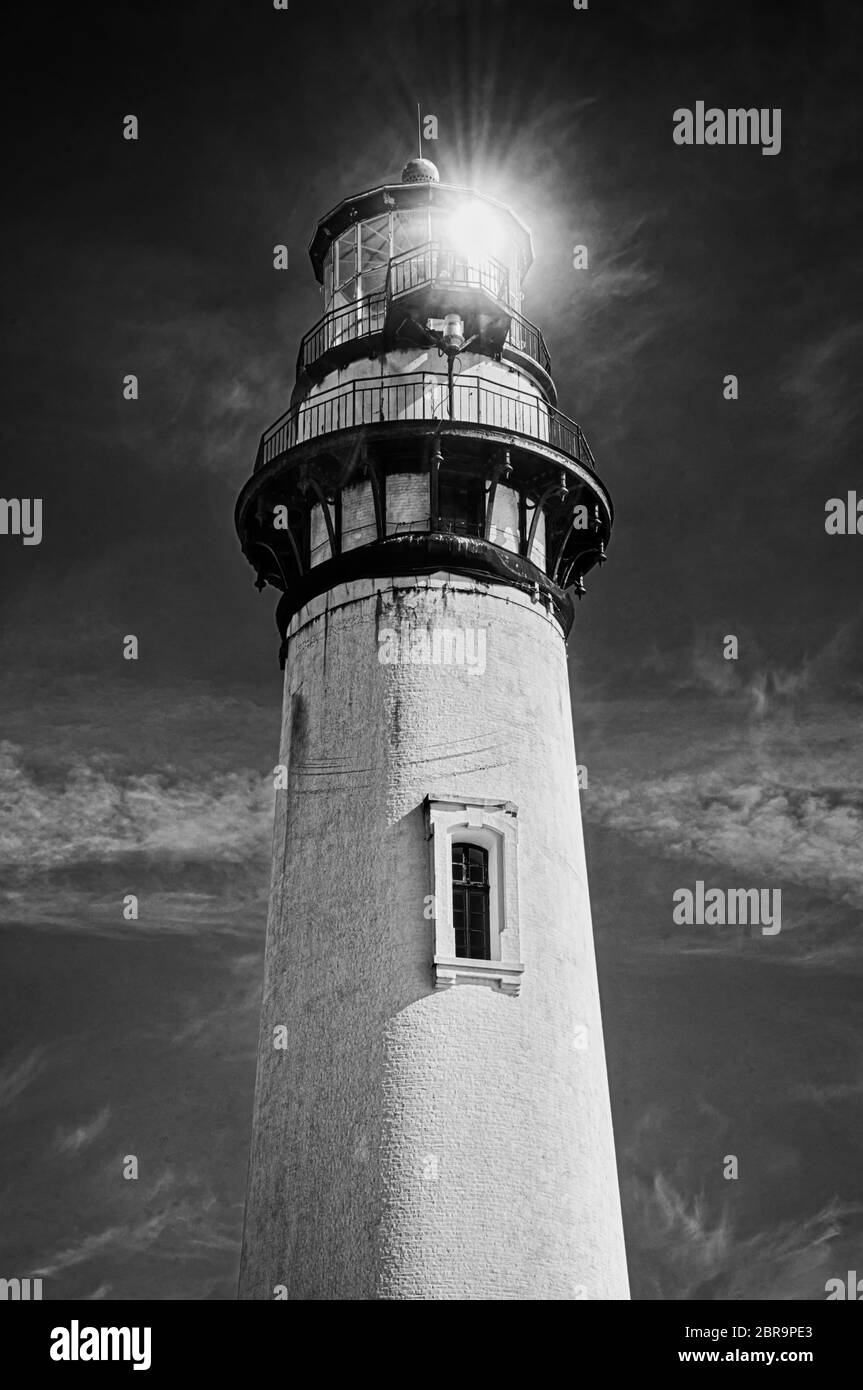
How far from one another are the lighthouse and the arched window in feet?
0.19

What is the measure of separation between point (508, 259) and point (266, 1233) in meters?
19.6

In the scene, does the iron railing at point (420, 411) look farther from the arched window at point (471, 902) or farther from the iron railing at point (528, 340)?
the arched window at point (471, 902)

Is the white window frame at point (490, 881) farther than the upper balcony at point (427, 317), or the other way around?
the upper balcony at point (427, 317)

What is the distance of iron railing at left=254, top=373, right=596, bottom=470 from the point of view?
36.9 metres

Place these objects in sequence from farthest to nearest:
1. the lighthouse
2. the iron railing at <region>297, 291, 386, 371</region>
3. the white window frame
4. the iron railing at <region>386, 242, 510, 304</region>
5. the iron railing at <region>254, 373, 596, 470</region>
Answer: the iron railing at <region>297, 291, 386, 371</region>
the iron railing at <region>386, 242, 510, 304</region>
the iron railing at <region>254, 373, 596, 470</region>
the white window frame
the lighthouse

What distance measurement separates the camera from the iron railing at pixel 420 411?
121 feet

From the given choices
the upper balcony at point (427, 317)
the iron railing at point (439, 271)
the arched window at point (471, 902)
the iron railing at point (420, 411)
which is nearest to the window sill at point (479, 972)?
the arched window at point (471, 902)

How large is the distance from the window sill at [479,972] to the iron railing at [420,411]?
9.90m

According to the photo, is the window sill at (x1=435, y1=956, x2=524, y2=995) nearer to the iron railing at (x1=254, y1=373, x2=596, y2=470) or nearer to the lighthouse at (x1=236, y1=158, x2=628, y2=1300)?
the lighthouse at (x1=236, y1=158, x2=628, y2=1300)

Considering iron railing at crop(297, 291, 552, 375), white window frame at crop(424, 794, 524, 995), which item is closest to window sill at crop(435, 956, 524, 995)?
white window frame at crop(424, 794, 524, 995)

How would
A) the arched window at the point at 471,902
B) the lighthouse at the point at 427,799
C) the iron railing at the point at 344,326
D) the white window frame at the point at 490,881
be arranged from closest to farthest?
the lighthouse at the point at 427,799, the white window frame at the point at 490,881, the arched window at the point at 471,902, the iron railing at the point at 344,326

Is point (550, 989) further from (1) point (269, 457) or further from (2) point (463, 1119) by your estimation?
(1) point (269, 457)

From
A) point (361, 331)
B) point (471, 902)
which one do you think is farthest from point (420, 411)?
point (471, 902)
